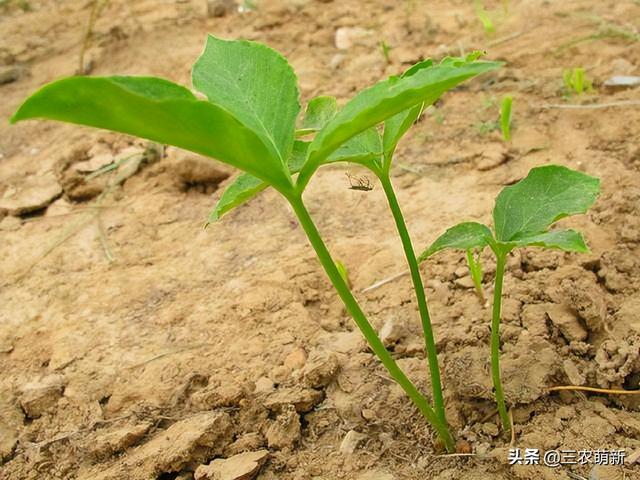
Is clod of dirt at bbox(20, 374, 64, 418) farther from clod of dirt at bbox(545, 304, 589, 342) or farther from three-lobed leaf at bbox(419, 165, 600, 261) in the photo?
clod of dirt at bbox(545, 304, 589, 342)

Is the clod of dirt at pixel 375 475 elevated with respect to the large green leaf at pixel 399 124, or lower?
lower

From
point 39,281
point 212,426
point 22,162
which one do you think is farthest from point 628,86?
point 22,162

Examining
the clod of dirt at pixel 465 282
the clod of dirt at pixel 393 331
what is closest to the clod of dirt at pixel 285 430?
the clod of dirt at pixel 393 331

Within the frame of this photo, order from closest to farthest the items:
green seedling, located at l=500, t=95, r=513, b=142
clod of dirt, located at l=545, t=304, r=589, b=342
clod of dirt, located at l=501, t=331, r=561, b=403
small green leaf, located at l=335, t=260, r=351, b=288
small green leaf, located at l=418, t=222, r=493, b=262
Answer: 1. small green leaf, located at l=418, t=222, r=493, b=262
2. clod of dirt, located at l=501, t=331, r=561, b=403
3. clod of dirt, located at l=545, t=304, r=589, b=342
4. small green leaf, located at l=335, t=260, r=351, b=288
5. green seedling, located at l=500, t=95, r=513, b=142

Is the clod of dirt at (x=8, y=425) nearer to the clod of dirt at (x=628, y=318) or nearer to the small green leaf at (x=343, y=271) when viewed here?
the small green leaf at (x=343, y=271)

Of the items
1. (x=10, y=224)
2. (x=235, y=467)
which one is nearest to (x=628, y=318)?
(x=235, y=467)

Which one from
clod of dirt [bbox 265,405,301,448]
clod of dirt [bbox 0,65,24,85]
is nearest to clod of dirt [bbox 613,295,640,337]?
clod of dirt [bbox 265,405,301,448]

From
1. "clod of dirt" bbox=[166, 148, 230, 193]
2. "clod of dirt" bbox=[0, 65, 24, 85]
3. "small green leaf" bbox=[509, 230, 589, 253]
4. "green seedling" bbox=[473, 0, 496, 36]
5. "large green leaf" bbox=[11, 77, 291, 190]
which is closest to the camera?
"large green leaf" bbox=[11, 77, 291, 190]
